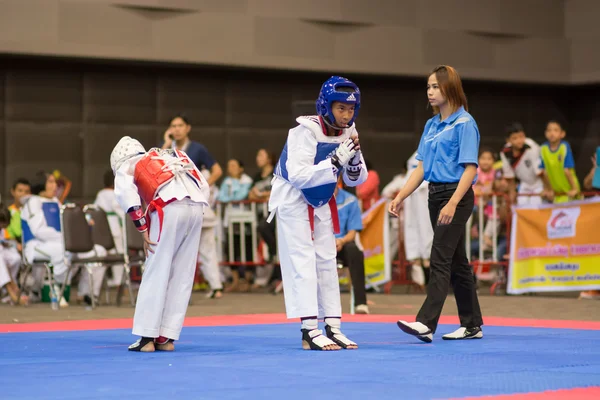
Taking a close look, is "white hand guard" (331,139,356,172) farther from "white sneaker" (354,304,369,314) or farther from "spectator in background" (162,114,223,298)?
"spectator in background" (162,114,223,298)

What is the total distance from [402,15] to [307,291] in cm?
1152

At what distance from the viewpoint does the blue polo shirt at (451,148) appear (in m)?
6.00

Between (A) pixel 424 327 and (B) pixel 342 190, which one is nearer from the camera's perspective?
(A) pixel 424 327

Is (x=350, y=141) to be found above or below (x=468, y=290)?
above

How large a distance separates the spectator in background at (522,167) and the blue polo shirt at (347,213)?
318 centimetres

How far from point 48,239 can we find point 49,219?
0.25m

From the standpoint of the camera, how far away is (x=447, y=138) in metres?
6.09

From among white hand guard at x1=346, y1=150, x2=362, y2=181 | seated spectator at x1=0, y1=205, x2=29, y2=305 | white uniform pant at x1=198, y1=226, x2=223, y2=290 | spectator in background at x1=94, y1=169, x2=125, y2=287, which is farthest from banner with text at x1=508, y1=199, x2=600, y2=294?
seated spectator at x1=0, y1=205, x2=29, y2=305

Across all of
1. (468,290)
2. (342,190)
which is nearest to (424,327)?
(468,290)

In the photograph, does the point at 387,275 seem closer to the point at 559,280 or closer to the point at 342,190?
the point at 559,280

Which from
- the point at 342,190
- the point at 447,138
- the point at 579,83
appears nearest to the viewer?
the point at 447,138

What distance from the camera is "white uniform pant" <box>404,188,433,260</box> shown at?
11.6 metres

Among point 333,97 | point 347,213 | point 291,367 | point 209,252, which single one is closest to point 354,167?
point 333,97

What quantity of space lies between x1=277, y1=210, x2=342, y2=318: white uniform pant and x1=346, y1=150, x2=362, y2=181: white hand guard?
30cm
